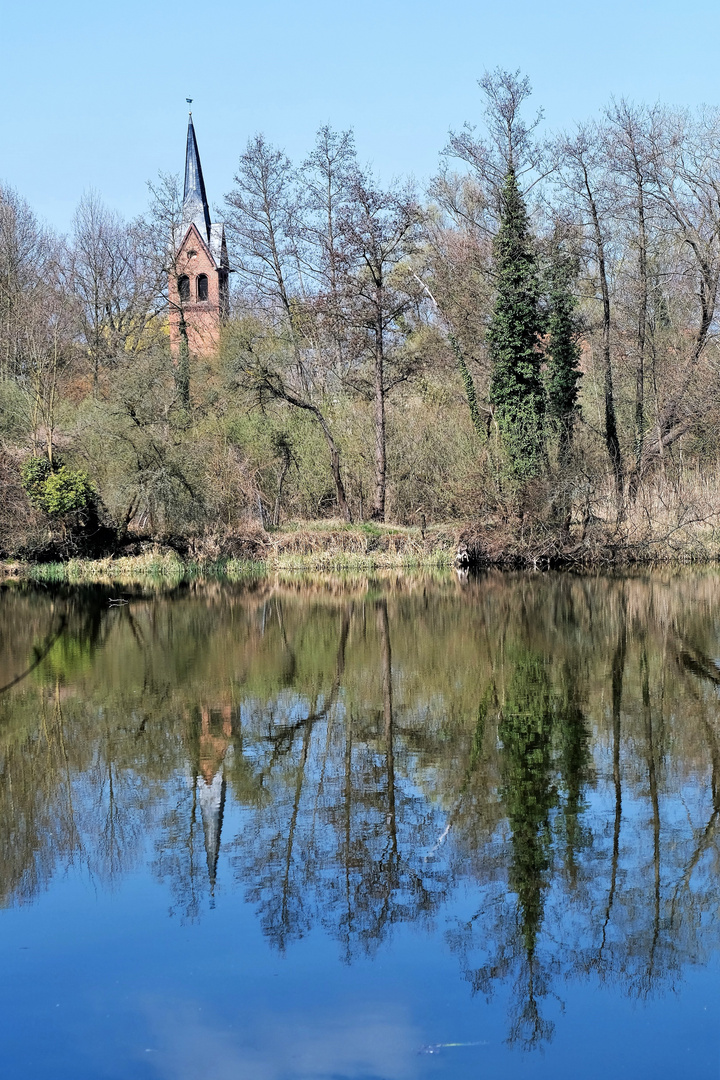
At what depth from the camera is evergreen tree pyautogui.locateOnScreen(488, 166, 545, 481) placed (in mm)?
31609

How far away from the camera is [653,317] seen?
3841 centimetres

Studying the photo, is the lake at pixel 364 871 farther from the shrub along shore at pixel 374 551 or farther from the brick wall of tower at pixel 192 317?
the brick wall of tower at pixel 192 317

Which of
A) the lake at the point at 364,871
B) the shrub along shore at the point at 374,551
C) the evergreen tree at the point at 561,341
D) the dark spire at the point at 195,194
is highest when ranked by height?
the dark spire at the point at 195,194

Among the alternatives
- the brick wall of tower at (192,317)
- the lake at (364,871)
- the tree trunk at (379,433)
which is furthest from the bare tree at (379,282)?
the lake at (364,871)

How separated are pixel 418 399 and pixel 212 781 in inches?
1193

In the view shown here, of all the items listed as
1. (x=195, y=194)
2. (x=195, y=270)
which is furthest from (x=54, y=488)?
(x=195, y=270)

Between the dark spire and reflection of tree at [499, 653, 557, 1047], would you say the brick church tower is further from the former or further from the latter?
reflection of tree at [499, 653, 557, 1047]

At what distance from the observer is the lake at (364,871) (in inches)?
218

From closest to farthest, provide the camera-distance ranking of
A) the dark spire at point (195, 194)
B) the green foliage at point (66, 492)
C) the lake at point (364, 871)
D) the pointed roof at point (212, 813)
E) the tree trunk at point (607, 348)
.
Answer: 1. the lake at point (364, 871)
2. the pointed roof at point (212, 813)
3. the green foliage at point (66, 492)
4. the tree trunk at point (607, 348)
5. the dark spire at point (195, 194)

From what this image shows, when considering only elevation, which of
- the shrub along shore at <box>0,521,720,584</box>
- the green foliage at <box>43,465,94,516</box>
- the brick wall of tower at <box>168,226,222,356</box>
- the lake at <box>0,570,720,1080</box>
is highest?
the brick wall of tower at <box>168,226,222,356</box>

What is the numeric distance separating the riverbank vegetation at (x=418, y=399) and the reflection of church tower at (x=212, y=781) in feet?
64.3

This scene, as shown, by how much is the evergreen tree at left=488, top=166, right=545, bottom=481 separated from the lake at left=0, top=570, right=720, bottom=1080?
16584mm

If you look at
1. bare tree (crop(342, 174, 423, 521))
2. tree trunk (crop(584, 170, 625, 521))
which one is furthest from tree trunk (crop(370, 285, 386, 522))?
tree trunk (crop(584, 170, 625, 521))

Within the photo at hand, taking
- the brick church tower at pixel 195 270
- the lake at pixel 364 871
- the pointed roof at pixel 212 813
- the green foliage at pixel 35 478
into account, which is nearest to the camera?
the lake at pixel 364 871
